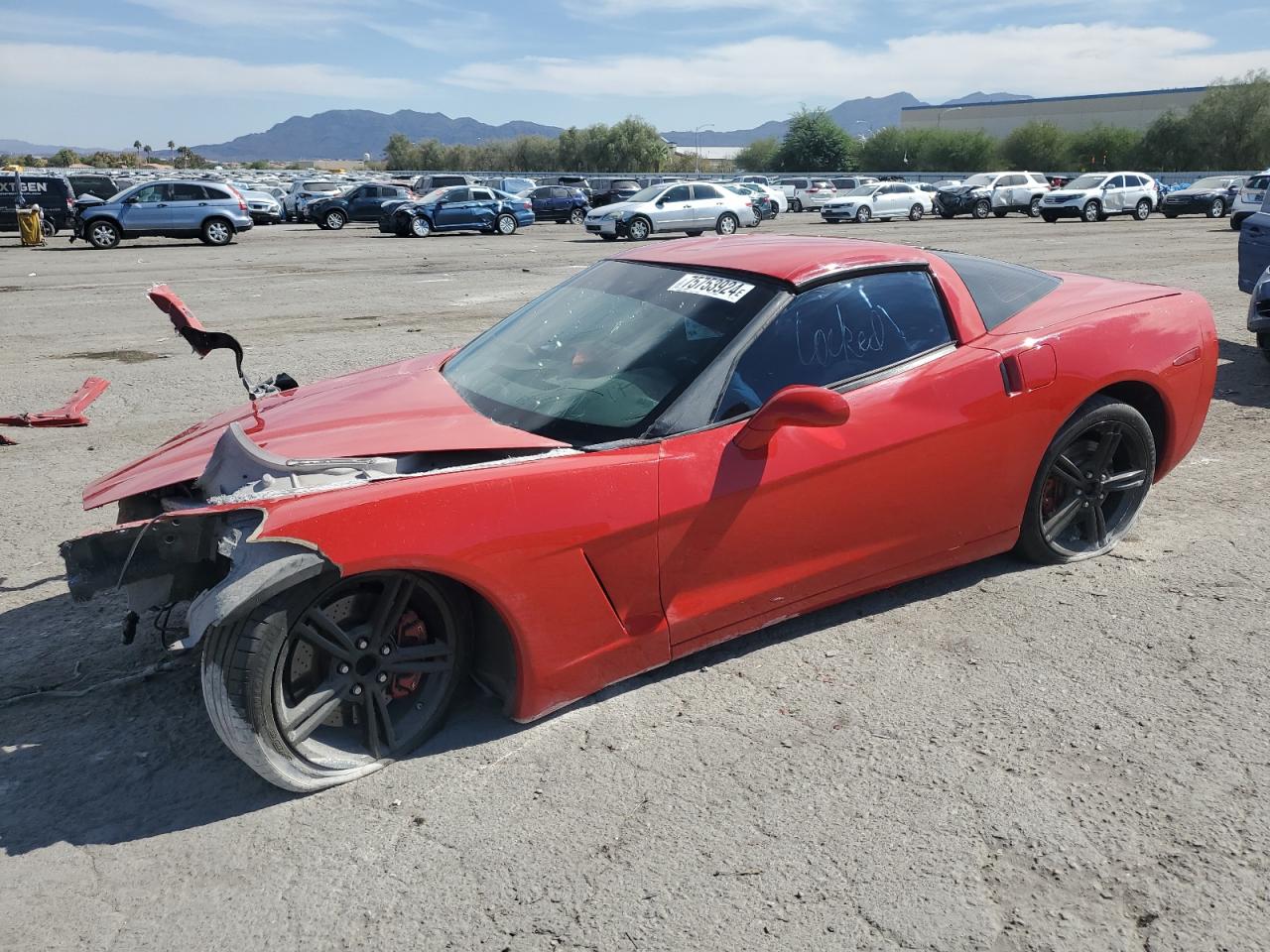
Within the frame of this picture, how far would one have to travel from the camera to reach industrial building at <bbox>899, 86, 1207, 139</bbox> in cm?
8800

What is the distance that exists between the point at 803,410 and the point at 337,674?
159 centimetres

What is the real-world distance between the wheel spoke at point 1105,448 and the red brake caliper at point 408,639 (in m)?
2.93

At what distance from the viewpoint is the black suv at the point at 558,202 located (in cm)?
3762

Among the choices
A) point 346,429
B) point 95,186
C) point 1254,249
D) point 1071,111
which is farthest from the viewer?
point 1071,111

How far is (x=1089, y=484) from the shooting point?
4.38m

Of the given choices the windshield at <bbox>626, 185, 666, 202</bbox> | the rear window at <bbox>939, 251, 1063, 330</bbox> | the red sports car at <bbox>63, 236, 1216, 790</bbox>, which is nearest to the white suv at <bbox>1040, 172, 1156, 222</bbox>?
the windshield at <bbox>626, 185, 666, 202</bbox>

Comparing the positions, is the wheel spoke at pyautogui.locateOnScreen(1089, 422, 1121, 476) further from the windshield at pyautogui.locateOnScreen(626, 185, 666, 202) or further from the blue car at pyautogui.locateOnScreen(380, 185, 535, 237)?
the blue car at pyautogui.locateOnScreen(380, 185, 535, 237)

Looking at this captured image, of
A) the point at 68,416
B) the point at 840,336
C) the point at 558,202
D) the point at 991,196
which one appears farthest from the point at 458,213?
the point at 840,336

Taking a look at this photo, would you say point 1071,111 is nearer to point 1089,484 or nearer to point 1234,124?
point 1234,124

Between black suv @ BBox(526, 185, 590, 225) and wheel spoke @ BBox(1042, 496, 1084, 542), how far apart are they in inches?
1376

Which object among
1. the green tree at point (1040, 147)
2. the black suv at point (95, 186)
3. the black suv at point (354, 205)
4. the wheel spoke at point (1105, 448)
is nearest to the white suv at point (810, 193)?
the black suv at point (354, 205)

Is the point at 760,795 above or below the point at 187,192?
below

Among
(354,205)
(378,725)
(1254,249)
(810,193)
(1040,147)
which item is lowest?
(378,725)

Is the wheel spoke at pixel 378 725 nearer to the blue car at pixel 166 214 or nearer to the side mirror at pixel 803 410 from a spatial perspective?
the side mirror at pixel 803 410
